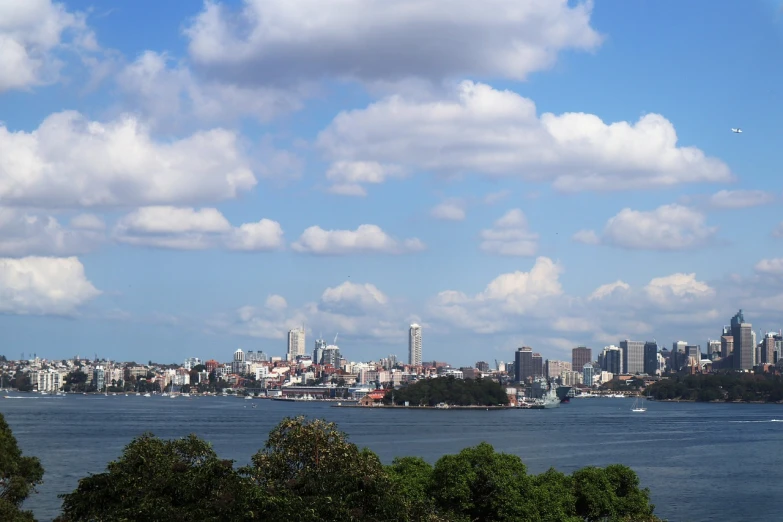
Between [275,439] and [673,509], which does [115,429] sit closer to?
[673,509]

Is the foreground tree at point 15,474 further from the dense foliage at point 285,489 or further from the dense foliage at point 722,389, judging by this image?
the dense foliage at point 722,389

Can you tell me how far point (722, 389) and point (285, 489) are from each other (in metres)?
163

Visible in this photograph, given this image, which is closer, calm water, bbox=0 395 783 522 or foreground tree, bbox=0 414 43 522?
foreground tree, bbox=0 414 43 522

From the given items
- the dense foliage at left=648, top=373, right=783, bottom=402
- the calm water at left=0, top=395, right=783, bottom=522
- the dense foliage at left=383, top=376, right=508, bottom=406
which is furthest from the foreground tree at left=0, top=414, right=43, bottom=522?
the dense foliage at left=648, top=373, right=783, bottom=402

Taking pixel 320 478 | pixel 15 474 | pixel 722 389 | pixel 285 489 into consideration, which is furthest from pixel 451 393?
pixel 285 489

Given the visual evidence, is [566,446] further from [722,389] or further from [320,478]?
[722,389]

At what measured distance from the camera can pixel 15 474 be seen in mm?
23312

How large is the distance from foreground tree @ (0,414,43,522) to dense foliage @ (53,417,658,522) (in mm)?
4129

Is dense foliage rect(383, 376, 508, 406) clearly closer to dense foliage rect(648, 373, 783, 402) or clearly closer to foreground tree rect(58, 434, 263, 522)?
dense foliage rect(648, 373, 783, 402)

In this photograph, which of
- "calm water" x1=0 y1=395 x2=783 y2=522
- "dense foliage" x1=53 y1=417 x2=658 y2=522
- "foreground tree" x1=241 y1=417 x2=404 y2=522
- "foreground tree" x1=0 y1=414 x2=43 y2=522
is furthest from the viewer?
"calm water" x1=0 y1=395 x2=783 y2=522

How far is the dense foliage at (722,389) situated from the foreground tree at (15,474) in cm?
15253

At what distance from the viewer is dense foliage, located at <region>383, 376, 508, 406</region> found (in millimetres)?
127750

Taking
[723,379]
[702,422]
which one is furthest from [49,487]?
[723,379]

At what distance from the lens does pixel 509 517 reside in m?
19.6
